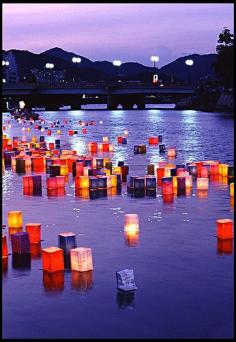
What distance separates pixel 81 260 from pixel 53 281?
773mm

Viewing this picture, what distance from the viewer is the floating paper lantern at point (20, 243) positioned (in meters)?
16.1

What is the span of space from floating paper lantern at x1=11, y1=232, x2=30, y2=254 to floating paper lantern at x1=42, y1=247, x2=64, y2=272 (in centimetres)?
158

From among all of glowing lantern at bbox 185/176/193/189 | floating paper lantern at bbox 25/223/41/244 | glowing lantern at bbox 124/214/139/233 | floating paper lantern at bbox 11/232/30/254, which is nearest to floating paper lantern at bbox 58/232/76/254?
floating paper lantern at bbox 11/232/30/254

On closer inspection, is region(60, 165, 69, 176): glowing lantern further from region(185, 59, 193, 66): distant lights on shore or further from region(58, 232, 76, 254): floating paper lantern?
region(185, 59, 193, 66): distant lights on shore

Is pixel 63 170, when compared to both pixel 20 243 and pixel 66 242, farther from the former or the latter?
pixel 66 242

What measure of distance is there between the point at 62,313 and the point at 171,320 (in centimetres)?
177

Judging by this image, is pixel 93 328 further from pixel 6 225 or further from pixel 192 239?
pixel 6 225

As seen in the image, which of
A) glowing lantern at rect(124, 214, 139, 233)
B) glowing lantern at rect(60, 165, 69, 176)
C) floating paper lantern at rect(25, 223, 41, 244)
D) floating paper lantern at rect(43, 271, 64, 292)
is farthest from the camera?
glowing lantern at rect(60, 165, 69, 176)

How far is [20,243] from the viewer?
1609cm

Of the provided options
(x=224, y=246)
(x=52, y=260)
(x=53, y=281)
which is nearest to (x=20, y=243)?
(x=52, y=260)

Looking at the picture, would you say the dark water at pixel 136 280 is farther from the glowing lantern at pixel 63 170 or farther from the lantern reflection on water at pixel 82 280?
the glowing lantern at pixel 63 170

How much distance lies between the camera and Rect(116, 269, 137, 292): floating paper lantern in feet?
42.7

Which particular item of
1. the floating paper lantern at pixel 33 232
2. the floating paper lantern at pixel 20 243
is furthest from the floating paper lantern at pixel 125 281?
the floating paper lantern at pixel 33 232

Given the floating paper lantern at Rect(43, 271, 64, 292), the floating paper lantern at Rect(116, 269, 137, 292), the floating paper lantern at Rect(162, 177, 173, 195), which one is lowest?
the floating paper lantern at Rect(43, 271, 64, 292)
